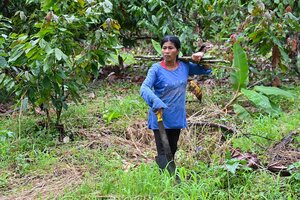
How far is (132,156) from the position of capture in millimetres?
4227

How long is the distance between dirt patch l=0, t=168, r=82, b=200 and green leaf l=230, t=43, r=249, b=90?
2.19 meters

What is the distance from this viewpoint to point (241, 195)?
3.02 metres

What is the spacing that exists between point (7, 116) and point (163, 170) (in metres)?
3.07

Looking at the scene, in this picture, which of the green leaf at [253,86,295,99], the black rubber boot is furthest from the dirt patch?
the green leaf at [253,86,295,99]

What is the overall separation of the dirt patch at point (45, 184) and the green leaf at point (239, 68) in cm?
219

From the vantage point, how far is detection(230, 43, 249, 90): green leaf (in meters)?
4.95

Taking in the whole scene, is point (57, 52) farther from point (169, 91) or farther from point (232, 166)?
point (232, 166)

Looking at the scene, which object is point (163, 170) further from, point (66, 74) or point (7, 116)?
point (7, 116)

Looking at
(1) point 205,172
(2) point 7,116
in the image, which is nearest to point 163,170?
(1) point 205,172

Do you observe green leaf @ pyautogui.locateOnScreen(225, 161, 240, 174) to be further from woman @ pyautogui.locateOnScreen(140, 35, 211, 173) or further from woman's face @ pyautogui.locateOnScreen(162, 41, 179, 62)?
woman's face @ pyautogui.locateOnScreen(162, 41, 179, 62)

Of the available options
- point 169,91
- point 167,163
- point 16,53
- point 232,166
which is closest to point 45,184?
point 167,163

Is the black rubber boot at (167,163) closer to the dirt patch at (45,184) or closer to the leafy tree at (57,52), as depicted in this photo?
the dirt patch at (45,184)

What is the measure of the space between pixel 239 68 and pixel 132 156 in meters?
1.70

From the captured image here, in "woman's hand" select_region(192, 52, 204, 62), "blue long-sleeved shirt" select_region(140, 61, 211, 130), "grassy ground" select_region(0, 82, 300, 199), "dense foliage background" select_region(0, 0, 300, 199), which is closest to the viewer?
"grassy ground" select_region(0, 82, 300, 199)
